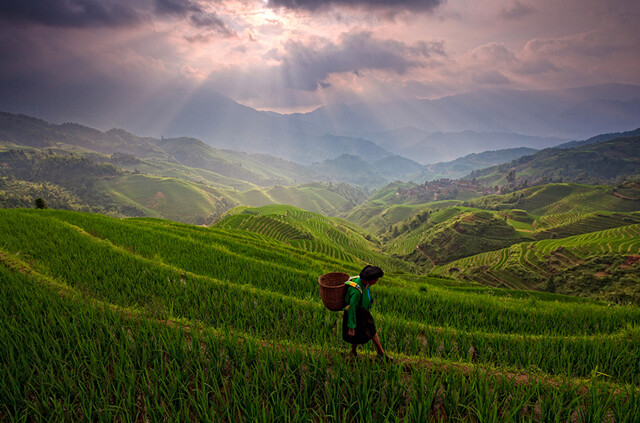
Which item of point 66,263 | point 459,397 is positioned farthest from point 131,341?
point 66,263

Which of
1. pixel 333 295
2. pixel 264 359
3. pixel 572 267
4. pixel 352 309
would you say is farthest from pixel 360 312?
pixel 572 267

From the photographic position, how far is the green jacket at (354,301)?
4027mm

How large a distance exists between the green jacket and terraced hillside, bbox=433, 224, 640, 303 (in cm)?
7502

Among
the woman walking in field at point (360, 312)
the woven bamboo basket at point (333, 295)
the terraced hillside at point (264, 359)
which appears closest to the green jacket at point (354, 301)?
the woman walking in field at point (360, 312)

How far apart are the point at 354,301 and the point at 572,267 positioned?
3981 inches

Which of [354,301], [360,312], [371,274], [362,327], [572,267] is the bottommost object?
[572,267]

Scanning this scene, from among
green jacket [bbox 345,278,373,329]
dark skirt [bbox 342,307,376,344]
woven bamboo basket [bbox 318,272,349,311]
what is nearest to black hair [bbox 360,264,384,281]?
green jacket [bbox 345,278,373,329]

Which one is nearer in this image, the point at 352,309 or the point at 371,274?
the point at 371,274

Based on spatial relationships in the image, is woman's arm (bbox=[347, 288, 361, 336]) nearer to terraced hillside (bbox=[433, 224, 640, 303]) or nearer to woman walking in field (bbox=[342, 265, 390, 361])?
woman walking in field (bbox=[342, 265, 390, 361])

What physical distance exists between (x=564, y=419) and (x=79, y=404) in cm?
685

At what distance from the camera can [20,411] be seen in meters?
3.32

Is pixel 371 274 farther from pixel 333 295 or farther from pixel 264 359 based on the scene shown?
pixel 264 359

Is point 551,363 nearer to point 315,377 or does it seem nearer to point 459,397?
point 459,397

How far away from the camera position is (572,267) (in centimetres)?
7100
